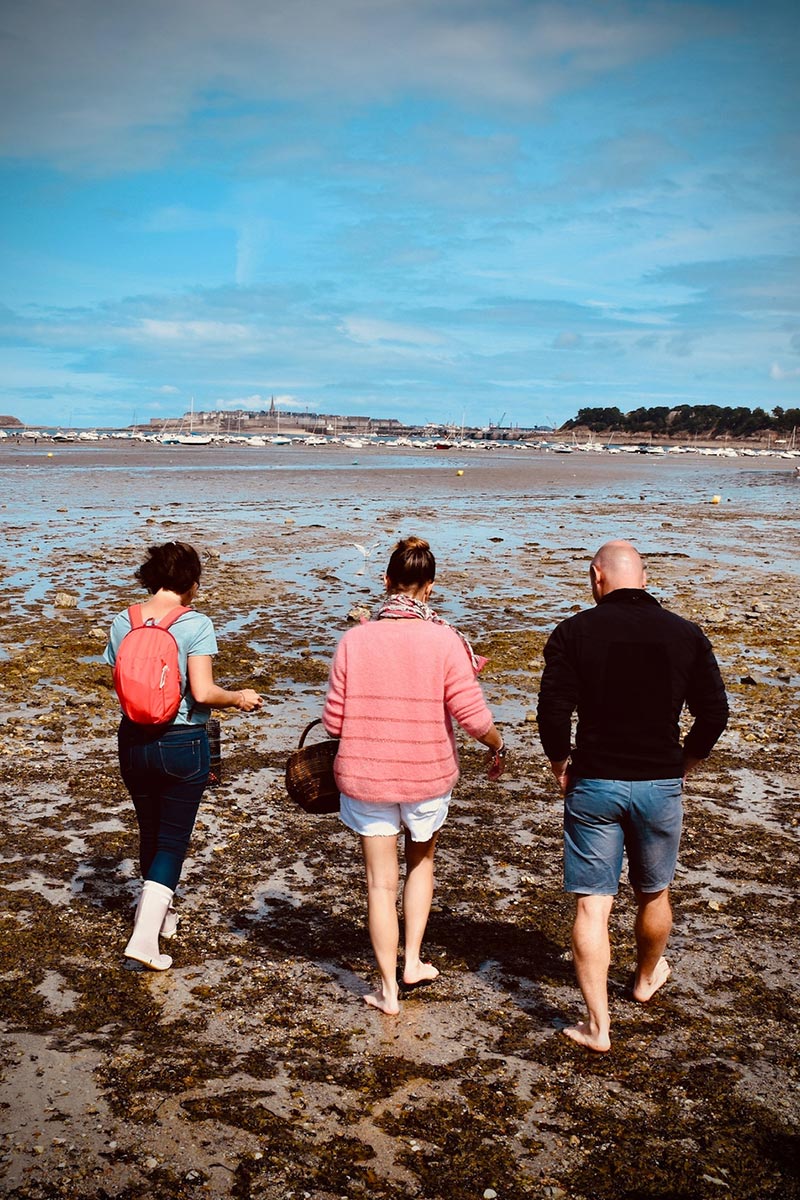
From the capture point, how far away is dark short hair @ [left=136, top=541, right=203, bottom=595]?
5.28 meters

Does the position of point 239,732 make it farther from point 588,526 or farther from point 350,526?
point 588,526

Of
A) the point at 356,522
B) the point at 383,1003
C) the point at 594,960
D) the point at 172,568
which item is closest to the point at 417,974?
the point at 383,1003

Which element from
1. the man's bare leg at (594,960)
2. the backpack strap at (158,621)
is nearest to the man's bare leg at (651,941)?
the man's bare leg at (594,960)

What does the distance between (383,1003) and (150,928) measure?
1.22 metres

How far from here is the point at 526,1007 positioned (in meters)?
5.15

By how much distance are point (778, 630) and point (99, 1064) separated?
39.3 feet

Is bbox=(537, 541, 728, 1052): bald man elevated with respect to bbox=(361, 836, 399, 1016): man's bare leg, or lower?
elevated

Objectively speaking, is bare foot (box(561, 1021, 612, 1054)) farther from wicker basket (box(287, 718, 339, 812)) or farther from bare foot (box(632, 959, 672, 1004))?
wicker basket (box(287, 718, 339, 812))

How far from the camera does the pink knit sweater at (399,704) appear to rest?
4793 mm

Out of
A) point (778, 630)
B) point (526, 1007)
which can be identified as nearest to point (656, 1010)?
point (526, 1007)

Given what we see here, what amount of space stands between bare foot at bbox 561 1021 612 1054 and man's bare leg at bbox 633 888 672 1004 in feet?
1.31

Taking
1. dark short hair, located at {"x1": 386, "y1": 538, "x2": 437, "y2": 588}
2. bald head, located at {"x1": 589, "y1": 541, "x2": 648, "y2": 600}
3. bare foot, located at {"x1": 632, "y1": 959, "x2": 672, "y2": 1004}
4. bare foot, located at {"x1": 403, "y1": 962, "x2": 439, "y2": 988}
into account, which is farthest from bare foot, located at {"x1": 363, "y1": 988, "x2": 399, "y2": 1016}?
bald head, located at {"x1": 589, "y1": 541, "x2": 648, "y2": 600}

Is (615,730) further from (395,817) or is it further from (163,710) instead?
(163,710)

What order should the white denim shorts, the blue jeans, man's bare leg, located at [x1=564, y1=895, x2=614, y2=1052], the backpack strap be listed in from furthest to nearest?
1. the blue jeans
2. the backpack strap
3. the white denim shorts
4. man's bare leg, located at [x1=564, y1=895, x2=614, y2=1052]
